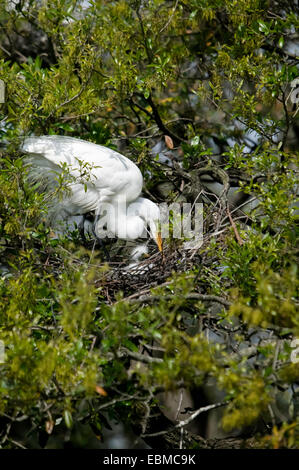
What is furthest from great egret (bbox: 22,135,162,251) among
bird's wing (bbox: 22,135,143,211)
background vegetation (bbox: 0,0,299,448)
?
background vegetation (bbox: 0,0,299,448)

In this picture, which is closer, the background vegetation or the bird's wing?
the background vegetation

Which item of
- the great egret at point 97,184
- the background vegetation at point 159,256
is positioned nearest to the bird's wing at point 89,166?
the great egret at point 97,184

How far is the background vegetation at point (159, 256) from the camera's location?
155cm

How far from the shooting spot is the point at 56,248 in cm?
245

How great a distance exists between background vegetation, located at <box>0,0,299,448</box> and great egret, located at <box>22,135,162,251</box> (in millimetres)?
116

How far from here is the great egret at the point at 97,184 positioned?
2514 millimetres

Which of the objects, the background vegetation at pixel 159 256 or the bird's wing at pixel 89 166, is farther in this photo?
the bird's wing at pixel 89 166

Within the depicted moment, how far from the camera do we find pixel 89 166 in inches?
101

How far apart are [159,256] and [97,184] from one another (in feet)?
1.54

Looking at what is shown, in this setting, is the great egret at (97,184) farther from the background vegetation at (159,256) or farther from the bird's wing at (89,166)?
the background vegetation at (159,256)

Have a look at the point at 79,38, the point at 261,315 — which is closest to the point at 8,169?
the point at 79,38

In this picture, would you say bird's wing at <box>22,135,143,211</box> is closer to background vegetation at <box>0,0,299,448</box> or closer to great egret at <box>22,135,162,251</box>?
great egret at <box>22,135,162,251</box>

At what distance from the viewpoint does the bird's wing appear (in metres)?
2.50

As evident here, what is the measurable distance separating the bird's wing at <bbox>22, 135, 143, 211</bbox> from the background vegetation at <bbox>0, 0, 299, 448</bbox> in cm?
11
